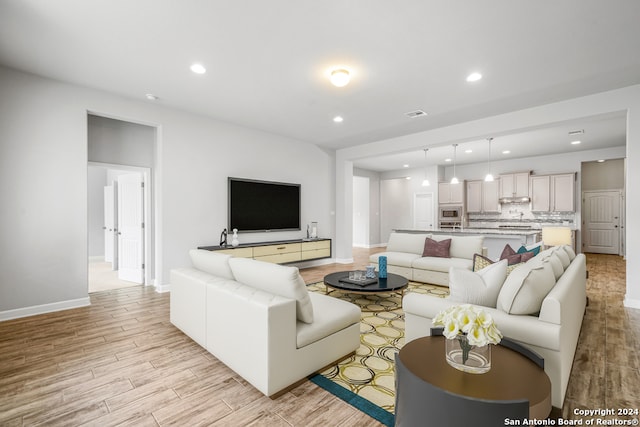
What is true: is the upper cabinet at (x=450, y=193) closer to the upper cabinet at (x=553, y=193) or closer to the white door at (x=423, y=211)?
the white door at (x=423, y=211)

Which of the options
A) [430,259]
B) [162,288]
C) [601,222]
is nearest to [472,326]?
[430,259]

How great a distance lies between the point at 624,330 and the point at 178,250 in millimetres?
5854

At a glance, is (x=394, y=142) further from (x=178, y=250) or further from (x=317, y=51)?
(x=178, y=250)

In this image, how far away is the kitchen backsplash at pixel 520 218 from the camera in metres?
8.16

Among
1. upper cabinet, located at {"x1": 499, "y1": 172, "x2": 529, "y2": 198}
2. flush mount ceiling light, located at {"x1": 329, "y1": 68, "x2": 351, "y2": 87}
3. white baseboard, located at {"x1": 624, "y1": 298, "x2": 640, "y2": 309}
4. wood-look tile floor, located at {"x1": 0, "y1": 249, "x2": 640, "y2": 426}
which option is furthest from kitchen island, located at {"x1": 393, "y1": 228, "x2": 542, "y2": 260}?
flush mount ceiling light, located at {"x1": 329, "y1": 68, "x2": 351, "y2": 87}

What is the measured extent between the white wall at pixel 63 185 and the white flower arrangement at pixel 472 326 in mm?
4533

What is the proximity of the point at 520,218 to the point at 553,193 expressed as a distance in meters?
1.05

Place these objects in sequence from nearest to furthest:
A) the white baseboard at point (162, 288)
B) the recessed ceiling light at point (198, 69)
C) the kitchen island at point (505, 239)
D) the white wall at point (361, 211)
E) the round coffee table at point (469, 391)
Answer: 1. the round coffee table at point (469, 391)
2. the recessed ceiling light at point (198, 69)
3. the white baseboard at point (162, 288)
4. the kitchen island at point (505, 239)
5. the white wall at point (361, 211)

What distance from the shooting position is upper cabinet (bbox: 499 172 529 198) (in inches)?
328

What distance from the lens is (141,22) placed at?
266 centimetres

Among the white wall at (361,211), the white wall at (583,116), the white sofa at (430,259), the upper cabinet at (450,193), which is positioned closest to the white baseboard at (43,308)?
the white sofa at (430,259)

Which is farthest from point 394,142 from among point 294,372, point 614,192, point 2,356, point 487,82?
point 614,192

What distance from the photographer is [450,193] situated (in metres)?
9.54

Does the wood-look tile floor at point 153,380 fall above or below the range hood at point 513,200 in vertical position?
below
